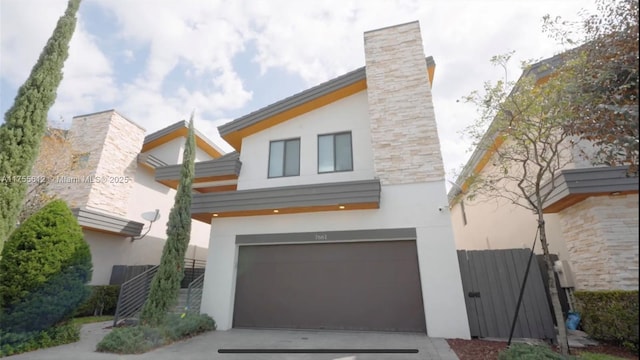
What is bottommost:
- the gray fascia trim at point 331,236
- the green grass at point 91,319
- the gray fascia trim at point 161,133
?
the green grass at point 91,319

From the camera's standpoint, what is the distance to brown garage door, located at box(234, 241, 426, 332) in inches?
307

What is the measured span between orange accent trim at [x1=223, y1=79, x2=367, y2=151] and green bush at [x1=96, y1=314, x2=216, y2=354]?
6.15 m

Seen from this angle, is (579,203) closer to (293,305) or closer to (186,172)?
(293,305)

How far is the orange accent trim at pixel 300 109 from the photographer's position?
10020 millimetres

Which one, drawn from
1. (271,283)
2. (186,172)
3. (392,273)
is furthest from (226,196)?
(392,273)

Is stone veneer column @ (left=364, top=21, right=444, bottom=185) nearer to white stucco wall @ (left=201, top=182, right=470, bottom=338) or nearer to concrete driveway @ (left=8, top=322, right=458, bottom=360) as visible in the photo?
white stucco wall @ (left=201, top=182, right=470, bottom=338)

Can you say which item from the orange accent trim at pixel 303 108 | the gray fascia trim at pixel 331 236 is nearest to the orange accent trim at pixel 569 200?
the gray fascia trim at pixel 331 236

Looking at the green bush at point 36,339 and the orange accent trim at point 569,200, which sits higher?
the orange accent trim at point 569,200

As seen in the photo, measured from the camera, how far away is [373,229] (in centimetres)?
827

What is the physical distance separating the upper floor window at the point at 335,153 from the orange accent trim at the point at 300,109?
3.92ft

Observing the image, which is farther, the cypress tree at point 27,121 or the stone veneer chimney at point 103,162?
the stone veneer chimney at point 103,162

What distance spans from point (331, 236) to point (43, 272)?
6.53 metres

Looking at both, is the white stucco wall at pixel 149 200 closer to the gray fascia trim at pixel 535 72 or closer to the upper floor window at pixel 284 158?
the upper floor window at pixel 284 158

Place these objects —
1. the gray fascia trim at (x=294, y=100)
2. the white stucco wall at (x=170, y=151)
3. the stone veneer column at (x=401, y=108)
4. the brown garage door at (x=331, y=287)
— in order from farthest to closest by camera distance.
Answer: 1. the white stucco wall at (x=170, y=151)
2. the gray fascia trim at (x=294, y=100)
3. the stone veneer column at (x=401, y=108)
4. the brown garage door at (x=331, y=287)
